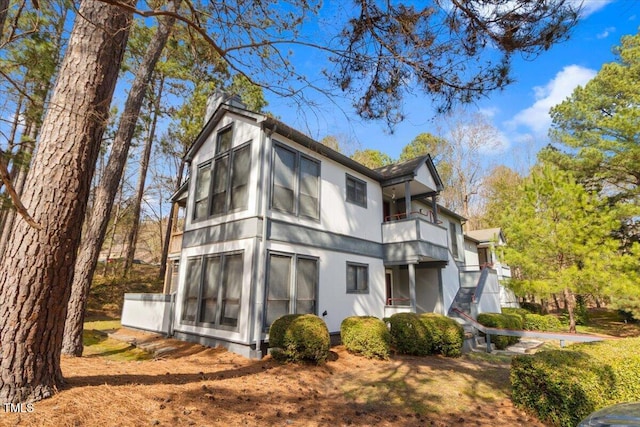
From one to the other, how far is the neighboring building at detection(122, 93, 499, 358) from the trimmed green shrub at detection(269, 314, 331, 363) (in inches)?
30.0

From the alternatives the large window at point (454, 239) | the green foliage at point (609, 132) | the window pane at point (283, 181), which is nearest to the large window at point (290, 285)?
the window pane at point (283, 181)

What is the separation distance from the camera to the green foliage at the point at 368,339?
28.3 feet

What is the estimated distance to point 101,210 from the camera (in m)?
9.08

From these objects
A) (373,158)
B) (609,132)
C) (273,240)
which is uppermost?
(373,158)

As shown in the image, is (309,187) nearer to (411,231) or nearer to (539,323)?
(411,231)

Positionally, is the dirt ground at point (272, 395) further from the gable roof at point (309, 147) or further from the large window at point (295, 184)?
the gable roof at point (309, 147)

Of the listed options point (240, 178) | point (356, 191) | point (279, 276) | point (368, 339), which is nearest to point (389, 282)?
point (356, 191)

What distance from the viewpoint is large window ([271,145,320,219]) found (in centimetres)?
988

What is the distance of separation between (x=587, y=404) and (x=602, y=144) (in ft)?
58.8

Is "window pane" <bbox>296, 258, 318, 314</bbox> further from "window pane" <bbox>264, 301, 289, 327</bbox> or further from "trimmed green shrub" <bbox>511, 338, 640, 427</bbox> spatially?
"trimmed green shrub" <bbox>511, 338, 640, 427</bbox>

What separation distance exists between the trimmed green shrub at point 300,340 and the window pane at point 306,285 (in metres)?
1.61

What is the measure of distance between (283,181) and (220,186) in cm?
Answer: 237

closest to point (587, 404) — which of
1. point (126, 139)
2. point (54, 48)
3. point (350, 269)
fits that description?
point (350, 269)

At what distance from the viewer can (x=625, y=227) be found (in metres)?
20.5
